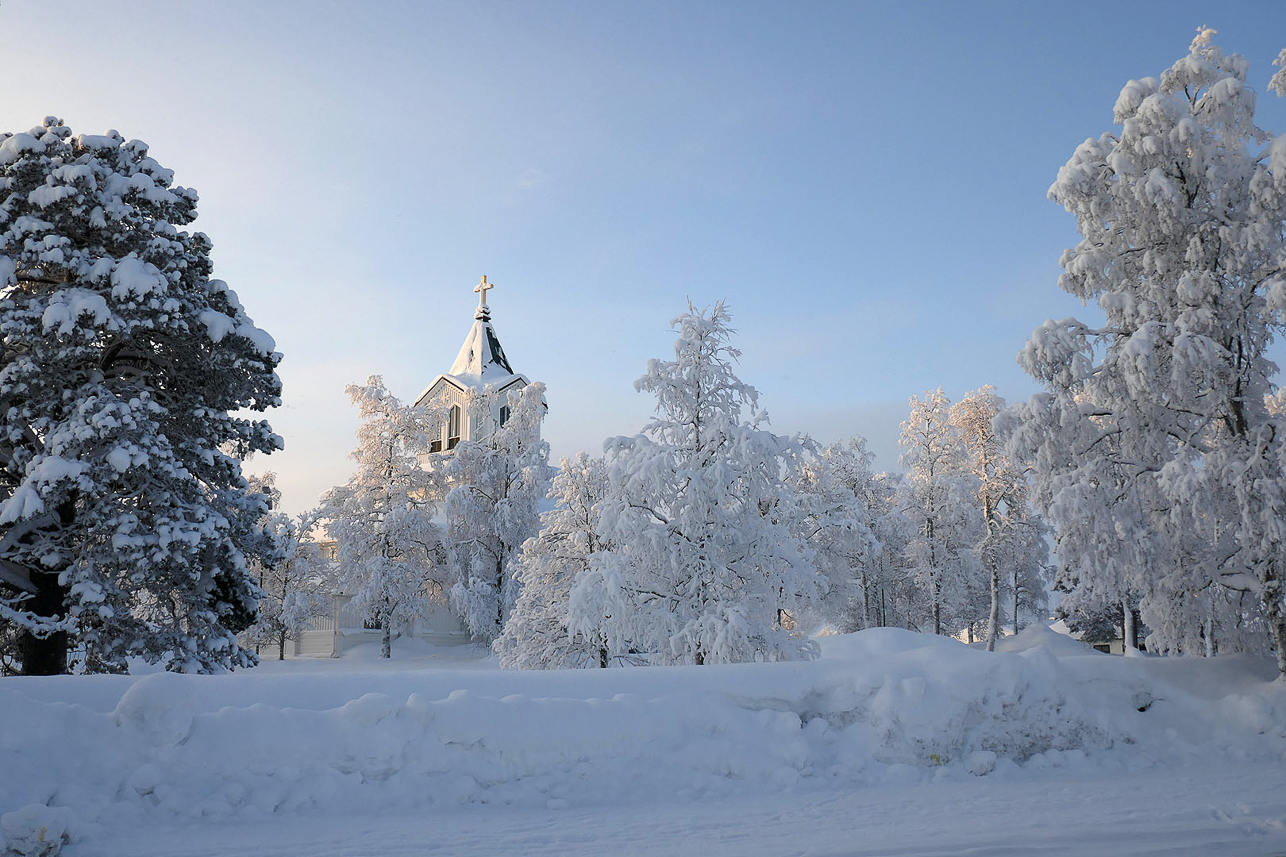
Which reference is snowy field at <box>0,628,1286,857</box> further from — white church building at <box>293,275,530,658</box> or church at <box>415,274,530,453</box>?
church at <box>415,274,530,453</box>

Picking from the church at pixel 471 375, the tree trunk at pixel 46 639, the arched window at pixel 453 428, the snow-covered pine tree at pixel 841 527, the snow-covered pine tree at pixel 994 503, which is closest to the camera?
the tree trunk at pixel 46 639

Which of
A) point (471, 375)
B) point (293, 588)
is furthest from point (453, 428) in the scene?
point (293, 588)

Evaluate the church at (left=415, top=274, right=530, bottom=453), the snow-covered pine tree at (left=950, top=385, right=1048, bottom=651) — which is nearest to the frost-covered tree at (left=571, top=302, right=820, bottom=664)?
the snow-covered pine tree at (left=950, top=385, right=1048, bottom=651)

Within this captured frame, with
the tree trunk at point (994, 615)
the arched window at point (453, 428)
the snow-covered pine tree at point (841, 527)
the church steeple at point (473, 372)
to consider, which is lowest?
the tree trunk at point (994, 615)

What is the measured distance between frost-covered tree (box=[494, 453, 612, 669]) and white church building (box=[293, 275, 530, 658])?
46.1 feet

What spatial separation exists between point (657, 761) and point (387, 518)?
27.2 metres

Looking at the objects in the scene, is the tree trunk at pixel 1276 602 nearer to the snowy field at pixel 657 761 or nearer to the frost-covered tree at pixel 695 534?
the snowy field at pixel 657 761

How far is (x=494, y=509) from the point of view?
32.6 m

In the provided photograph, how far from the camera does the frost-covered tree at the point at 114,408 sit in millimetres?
10750

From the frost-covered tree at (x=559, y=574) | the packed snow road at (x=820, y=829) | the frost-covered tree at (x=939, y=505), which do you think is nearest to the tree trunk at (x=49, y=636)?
the packed snow road at (x=820, y=829)

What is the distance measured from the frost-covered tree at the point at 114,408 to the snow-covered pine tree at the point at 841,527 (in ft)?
47.0

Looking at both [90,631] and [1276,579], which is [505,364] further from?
[1276,579]

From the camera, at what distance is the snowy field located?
584 cm

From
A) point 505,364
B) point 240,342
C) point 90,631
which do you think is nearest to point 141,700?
point 90,631
